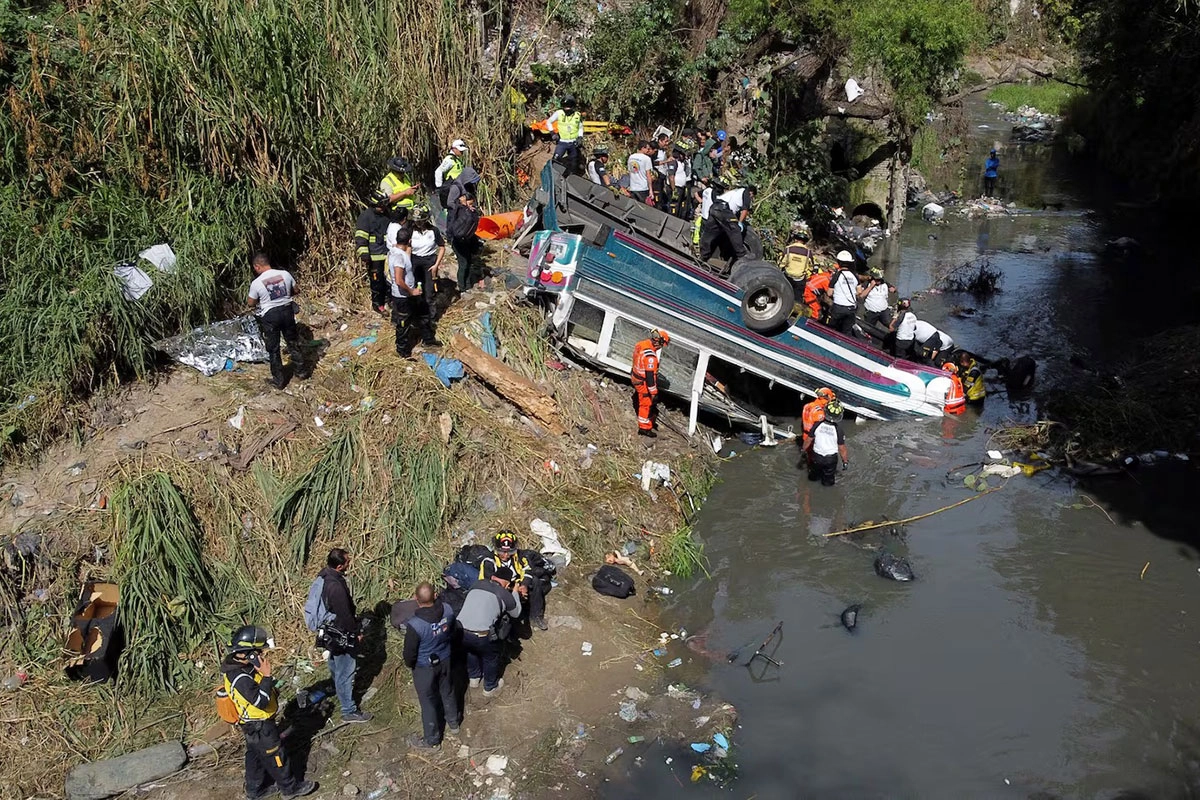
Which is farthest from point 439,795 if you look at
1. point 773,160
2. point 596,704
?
point 773,160

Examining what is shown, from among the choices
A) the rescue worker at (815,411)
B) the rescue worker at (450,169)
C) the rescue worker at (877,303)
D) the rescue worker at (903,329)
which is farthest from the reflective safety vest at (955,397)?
the rescue worker at (450,169)

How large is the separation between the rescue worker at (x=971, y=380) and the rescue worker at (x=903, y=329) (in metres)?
0.69

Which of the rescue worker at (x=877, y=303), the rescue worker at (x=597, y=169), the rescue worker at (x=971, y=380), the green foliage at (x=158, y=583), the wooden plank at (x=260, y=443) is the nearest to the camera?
the green foliage at (x=158, y=583)

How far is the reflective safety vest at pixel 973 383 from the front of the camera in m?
12.2

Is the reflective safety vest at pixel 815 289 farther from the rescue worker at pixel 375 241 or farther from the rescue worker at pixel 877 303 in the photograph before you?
the rescue worker at pixel 375 241

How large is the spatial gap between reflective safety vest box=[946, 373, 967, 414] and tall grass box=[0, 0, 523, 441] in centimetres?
771

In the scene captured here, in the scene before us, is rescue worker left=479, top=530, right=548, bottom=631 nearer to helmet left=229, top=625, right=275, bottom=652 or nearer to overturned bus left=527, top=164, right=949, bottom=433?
helmet left=229, top=625, right=275, bottom=652

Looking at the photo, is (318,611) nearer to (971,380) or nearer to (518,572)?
(518,572)

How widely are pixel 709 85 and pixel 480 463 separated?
36.1ft

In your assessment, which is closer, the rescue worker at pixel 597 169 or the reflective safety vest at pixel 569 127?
the rescue worker at pixel 597 169

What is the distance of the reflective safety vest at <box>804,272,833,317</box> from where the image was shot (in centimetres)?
1230

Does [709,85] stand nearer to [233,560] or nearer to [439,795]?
[233,560]

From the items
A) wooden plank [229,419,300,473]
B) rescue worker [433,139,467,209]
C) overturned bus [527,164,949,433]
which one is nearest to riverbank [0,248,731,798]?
wooden plank [229,419,300,473]

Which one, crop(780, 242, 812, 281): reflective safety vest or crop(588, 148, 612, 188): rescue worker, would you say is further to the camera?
crop(588, 148, 612, 188): rescue worker
